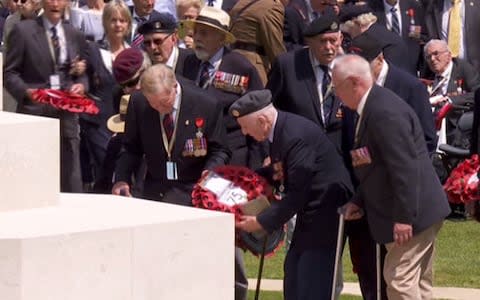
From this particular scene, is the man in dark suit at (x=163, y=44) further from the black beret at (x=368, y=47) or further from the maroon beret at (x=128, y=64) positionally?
the black beret at (x=368, y=47)

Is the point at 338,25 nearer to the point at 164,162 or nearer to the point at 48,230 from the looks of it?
the point at 164,162

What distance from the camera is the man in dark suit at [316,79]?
11.2 m

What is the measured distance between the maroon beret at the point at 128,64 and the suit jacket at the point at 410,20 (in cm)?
544

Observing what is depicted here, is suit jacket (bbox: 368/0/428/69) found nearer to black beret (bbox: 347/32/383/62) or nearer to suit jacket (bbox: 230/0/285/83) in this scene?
suit jacket (bbox: 230/0/285/83)

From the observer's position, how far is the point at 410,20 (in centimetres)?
1708

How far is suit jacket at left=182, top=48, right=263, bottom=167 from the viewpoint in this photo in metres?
12.0

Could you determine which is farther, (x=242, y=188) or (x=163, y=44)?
(x=163, y=44)

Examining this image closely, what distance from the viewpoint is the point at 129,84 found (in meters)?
11.9

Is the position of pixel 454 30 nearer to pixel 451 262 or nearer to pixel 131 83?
pixel 451 262

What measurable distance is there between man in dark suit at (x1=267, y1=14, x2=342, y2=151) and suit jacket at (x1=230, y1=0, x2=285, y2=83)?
244cm

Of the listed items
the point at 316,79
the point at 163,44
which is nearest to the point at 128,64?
the point at 163,44

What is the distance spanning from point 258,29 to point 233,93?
205cm

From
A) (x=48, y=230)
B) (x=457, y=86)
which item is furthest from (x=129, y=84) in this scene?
(x=457, y=86)

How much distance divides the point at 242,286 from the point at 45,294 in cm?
353
